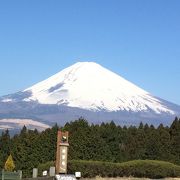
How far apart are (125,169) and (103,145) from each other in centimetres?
1288

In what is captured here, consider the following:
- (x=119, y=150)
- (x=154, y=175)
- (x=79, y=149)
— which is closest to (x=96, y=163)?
(x=154, y=175)

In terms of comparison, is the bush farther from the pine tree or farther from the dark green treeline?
the pine tree

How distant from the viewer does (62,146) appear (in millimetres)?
26094

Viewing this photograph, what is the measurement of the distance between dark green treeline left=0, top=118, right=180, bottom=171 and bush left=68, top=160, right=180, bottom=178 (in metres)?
10.1

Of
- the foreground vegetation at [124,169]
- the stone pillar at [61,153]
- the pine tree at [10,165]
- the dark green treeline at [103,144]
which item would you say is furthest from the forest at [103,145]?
the stone pillar at [61,153]

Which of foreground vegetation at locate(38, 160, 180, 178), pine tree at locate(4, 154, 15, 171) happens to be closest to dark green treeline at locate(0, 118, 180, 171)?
pine tree at locate(4, 154, 15, 171)

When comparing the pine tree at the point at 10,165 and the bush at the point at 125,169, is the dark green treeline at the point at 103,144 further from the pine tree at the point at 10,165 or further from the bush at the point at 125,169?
the bush at the point at 125,169

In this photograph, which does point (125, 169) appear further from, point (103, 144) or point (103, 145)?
point (103, 144)

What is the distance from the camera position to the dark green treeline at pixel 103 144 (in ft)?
147

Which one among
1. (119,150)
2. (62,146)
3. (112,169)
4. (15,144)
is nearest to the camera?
(62,146)

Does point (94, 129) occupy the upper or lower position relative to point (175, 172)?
upper

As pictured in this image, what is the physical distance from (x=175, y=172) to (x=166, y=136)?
42.5 ft

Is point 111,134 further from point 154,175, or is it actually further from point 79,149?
point 154,175

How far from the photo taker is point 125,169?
32844mm
